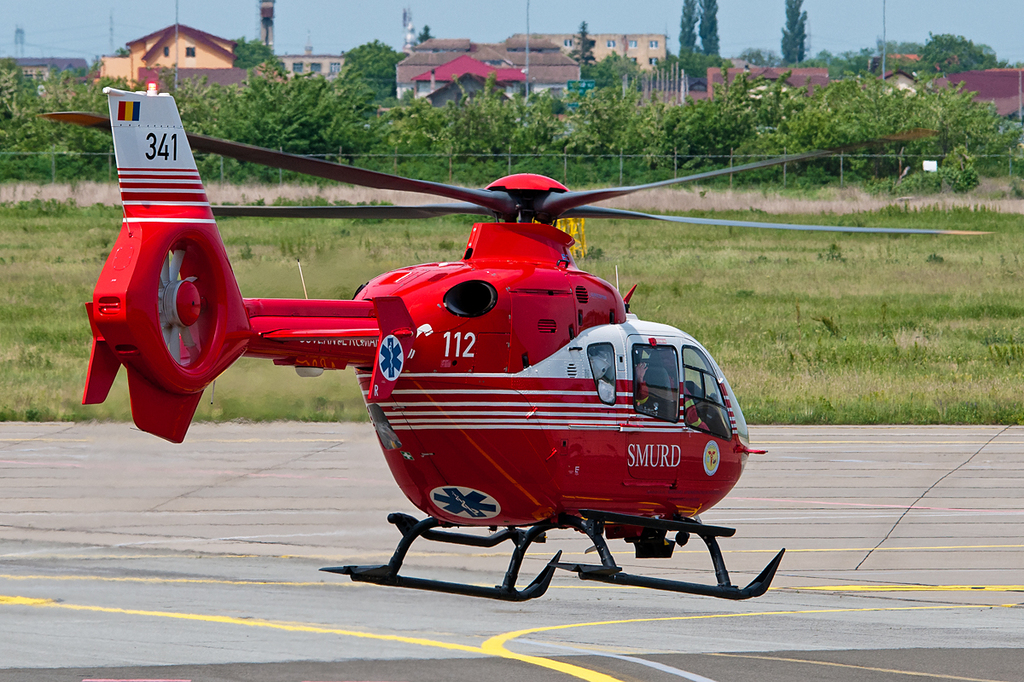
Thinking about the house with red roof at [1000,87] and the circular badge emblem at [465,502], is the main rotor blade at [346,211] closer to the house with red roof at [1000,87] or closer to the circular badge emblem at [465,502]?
the circular badge emblem at [465,502]

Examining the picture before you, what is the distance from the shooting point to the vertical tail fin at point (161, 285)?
11.2 meters

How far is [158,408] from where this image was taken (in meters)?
11.9

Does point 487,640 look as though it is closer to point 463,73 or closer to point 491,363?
point 491,363

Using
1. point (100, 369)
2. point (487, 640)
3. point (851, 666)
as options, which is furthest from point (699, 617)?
point (100, 369)

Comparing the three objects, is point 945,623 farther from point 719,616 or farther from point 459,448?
point 459,448

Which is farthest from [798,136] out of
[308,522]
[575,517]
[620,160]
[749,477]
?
[575,517]

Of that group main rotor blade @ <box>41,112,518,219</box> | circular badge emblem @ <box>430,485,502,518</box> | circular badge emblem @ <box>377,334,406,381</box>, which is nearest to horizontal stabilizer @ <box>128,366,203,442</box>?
circular badge emblem @ <box>377,334,406,381</box>

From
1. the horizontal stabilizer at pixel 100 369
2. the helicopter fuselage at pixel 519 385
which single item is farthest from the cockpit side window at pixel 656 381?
the horizontal stabilizer at pixel 100 369

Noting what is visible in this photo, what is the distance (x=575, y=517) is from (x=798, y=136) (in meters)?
71.2

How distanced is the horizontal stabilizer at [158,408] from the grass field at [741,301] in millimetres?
4502

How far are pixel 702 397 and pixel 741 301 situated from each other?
30.4 metres

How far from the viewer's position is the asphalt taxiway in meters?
15.0

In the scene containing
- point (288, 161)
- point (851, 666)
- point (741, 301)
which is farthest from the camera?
point (741, 301)

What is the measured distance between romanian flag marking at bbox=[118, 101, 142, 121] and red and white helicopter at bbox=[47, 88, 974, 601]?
13 millimetres
